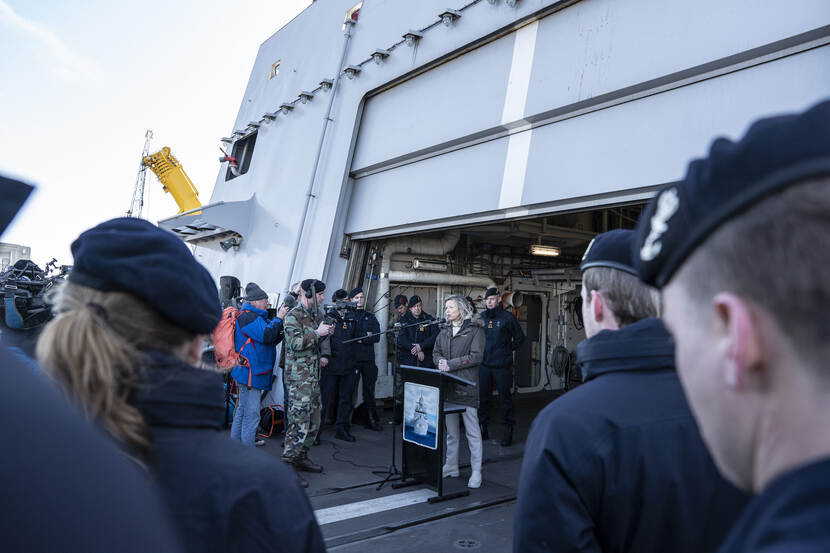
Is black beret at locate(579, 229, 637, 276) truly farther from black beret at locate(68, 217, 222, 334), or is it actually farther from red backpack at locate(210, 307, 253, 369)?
red backpack at locate(210, 307, 253, 369)

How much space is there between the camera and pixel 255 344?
6203 millimetres

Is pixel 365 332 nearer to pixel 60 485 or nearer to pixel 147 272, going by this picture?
pixel 147 272

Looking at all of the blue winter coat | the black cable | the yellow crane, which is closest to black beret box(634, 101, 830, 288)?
the blue winter coat

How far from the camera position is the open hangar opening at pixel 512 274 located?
9102 millimetres

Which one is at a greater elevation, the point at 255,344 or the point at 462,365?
the point at 462,365

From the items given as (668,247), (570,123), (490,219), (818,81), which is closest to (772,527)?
(668,247)

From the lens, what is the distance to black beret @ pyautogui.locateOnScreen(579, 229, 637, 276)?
1693mm

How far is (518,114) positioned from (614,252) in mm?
4315

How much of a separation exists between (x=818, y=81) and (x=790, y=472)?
4.21 m

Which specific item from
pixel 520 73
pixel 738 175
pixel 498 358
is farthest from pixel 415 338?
pixel 738 175

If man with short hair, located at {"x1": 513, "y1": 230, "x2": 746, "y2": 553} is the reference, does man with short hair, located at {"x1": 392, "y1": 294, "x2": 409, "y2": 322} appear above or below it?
above

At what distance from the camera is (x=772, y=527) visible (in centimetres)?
54

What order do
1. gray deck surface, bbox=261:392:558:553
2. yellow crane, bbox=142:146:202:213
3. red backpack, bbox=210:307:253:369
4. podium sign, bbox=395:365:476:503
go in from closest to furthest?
gray deck surface, bbox=261:392:558:553, podium sign, bbox=395:365:476:503, red backpack, bbox=210:307:253:369, yellow crane, bbox=142:146:202:213

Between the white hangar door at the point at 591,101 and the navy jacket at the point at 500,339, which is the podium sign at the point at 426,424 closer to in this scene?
the white hangar door at the point at 591,101
